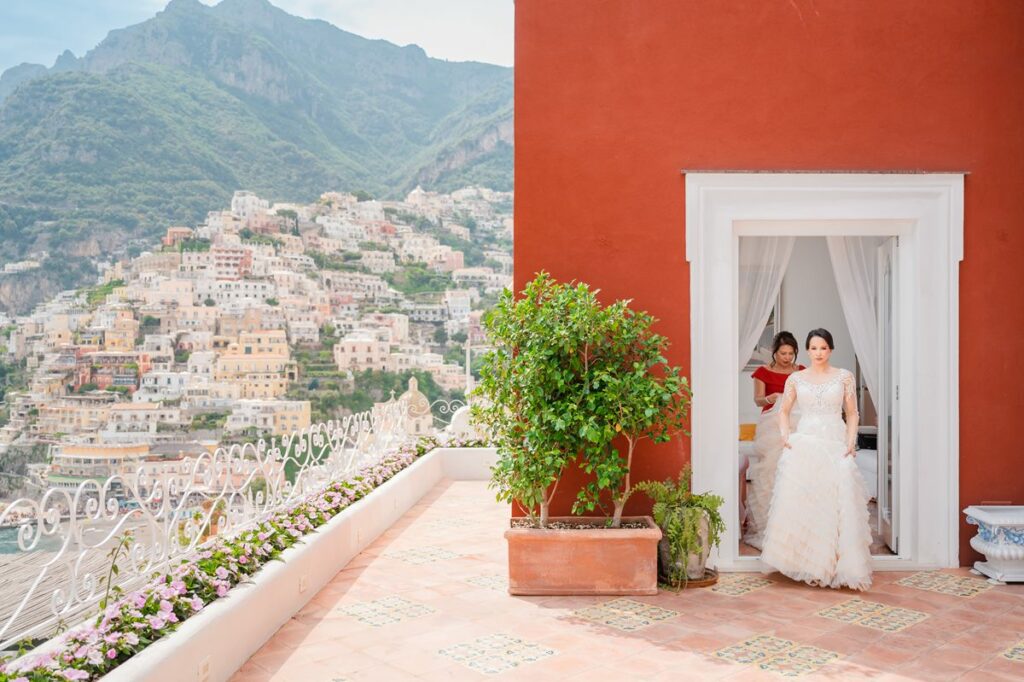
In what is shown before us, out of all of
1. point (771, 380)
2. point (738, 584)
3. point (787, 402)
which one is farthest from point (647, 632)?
point (771, 380)

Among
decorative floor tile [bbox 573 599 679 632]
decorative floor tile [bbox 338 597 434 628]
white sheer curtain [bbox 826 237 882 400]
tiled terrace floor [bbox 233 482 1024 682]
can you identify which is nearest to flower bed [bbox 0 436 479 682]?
tiled terrace floor [bbox 233 482 1024 682]

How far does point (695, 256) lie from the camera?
479 cm

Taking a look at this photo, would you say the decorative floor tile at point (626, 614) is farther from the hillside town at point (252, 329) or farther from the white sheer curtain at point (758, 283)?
the hillside town at point (252, 329)

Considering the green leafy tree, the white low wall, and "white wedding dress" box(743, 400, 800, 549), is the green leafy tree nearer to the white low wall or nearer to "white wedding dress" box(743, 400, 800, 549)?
the white low wall

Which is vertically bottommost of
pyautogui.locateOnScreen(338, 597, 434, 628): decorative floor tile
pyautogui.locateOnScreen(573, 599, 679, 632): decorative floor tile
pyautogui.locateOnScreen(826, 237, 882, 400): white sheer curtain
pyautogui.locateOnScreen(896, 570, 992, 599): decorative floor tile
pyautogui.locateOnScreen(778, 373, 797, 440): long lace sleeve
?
pyautogui.locateOnScreen(338, 597, 434, 628): decorative floor tile

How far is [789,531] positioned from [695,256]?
1555mm

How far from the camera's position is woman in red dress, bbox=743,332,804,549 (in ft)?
17.9

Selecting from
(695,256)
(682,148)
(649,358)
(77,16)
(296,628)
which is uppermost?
(77,16)

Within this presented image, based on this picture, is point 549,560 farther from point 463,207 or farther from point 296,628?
point 463,207

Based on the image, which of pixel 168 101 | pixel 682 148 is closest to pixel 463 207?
pixel 168 101

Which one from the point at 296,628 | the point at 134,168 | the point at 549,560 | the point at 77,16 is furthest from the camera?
the point at 77,16

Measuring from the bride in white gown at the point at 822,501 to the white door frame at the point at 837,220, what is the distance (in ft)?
1.01

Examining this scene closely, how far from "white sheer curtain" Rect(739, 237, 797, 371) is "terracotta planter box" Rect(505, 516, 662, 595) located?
6.05 ft

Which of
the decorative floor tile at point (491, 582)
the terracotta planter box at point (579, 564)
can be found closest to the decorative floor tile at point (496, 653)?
the terracotta planter box at point (579, 564)
